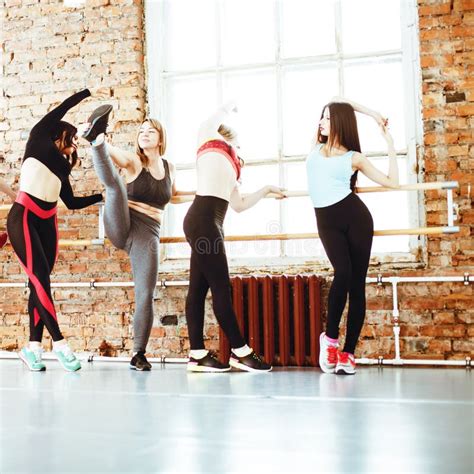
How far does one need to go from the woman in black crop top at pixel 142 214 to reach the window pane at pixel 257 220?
2.48 ft

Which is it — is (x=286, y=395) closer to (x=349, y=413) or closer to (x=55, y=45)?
(x=349, y=413)

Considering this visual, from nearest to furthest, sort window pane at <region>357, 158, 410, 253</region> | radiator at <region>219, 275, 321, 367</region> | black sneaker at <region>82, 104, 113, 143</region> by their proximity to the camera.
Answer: black sneaker at <region>82, 104, 113, 143</region> < radiator at <region>219, 275, 321, 367</region> < window pane at <region>357, 158, 410, 253</region>

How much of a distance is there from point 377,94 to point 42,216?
6.89 ft

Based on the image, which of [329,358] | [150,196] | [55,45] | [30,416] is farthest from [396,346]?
[55,45]

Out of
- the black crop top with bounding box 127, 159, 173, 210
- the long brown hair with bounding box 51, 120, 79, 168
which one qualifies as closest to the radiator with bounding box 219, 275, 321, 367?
the black crop top with bounding box 127, 159, 173, 210

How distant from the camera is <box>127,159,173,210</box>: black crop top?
11.0 ft

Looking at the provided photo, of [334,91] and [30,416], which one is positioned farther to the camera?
[334,91]

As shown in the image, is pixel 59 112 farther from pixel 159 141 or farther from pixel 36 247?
pixel 36 247

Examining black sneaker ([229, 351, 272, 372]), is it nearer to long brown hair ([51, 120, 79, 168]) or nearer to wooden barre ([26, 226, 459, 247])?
wooden barre ([26, 226, 459, 247])

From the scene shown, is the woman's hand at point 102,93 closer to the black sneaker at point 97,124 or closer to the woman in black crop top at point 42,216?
the woman in black crop top at point 42,216

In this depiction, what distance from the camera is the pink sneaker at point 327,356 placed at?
10.0 ft

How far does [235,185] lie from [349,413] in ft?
5.32

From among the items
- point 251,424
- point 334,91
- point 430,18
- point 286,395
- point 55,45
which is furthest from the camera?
point 55,45

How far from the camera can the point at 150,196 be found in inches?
132
